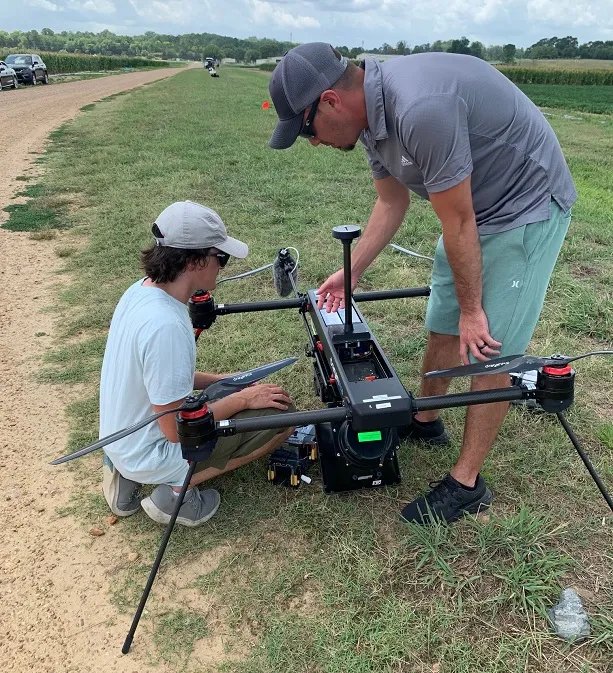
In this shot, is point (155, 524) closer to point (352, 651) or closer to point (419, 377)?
point (352, 651)

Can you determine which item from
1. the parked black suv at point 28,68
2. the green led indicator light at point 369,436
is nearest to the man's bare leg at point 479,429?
the green led indicator light at point 369,436

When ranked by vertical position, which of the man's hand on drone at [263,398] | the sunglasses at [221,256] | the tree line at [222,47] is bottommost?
the tree line at [222,47]

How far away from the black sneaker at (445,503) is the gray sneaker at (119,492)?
1277 mm

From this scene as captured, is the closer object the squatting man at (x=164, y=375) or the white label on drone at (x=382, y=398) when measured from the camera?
the white label on drone at (x=382, y=398)

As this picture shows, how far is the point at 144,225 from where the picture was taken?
21.7 ft

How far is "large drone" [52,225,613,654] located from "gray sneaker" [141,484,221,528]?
0.51 m

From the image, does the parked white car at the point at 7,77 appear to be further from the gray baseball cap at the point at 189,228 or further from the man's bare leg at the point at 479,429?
the man's bare leg at the point at 479,429

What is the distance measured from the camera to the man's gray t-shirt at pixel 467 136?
1.78m

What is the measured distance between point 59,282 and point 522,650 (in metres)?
4.81

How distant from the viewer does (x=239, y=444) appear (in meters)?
2.64

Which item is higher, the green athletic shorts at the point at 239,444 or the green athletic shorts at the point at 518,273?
the green athletic shorts at the point at 518,273

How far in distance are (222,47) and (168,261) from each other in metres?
154

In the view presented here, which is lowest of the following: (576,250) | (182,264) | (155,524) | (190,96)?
(190,96)

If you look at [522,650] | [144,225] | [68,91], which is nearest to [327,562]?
[522,650]
